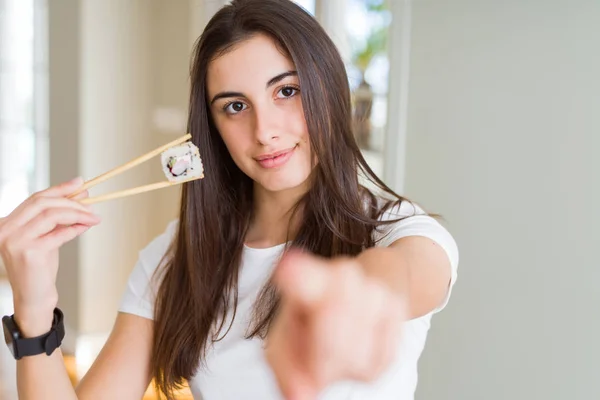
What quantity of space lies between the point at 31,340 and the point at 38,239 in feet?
0.75

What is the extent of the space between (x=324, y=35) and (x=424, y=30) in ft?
3.08

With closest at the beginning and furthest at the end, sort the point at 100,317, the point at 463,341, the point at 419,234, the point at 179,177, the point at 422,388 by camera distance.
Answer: the point at 419,234 → the point at 179,177 → the point at 463,341 → the point at 422,388 → the point at 100,317

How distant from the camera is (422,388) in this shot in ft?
7.76

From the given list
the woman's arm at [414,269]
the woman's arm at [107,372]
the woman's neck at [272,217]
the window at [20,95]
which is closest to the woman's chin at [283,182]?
the woman's neck at [272,217]

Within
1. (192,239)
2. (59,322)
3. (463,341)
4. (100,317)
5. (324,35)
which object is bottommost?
(100,317)

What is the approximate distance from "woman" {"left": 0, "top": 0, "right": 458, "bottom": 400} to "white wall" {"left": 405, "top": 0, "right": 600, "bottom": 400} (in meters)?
0.65

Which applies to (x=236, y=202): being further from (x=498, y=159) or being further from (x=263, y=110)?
(x=498, y=159)

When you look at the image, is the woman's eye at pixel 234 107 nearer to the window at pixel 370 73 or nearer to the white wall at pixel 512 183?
the white wall at pixel 512 183

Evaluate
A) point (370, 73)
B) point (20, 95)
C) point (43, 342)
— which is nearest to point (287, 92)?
point (43, 342)

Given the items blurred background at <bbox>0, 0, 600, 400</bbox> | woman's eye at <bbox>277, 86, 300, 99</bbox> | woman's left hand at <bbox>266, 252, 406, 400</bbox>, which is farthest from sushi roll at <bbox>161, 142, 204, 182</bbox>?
woman's left hand at <bbox>266, 252, 406, 400</bbox>

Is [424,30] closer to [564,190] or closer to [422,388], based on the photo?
[564,190]

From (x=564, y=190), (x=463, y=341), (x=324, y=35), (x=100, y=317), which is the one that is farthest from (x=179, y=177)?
(x=100, y=317)

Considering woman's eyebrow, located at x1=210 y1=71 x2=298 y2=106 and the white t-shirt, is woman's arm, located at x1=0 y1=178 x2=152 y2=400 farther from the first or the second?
woman's eyebrow, located at x1=210 y1=71 x2=298 y2=106

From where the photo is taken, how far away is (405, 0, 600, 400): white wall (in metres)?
1.83
